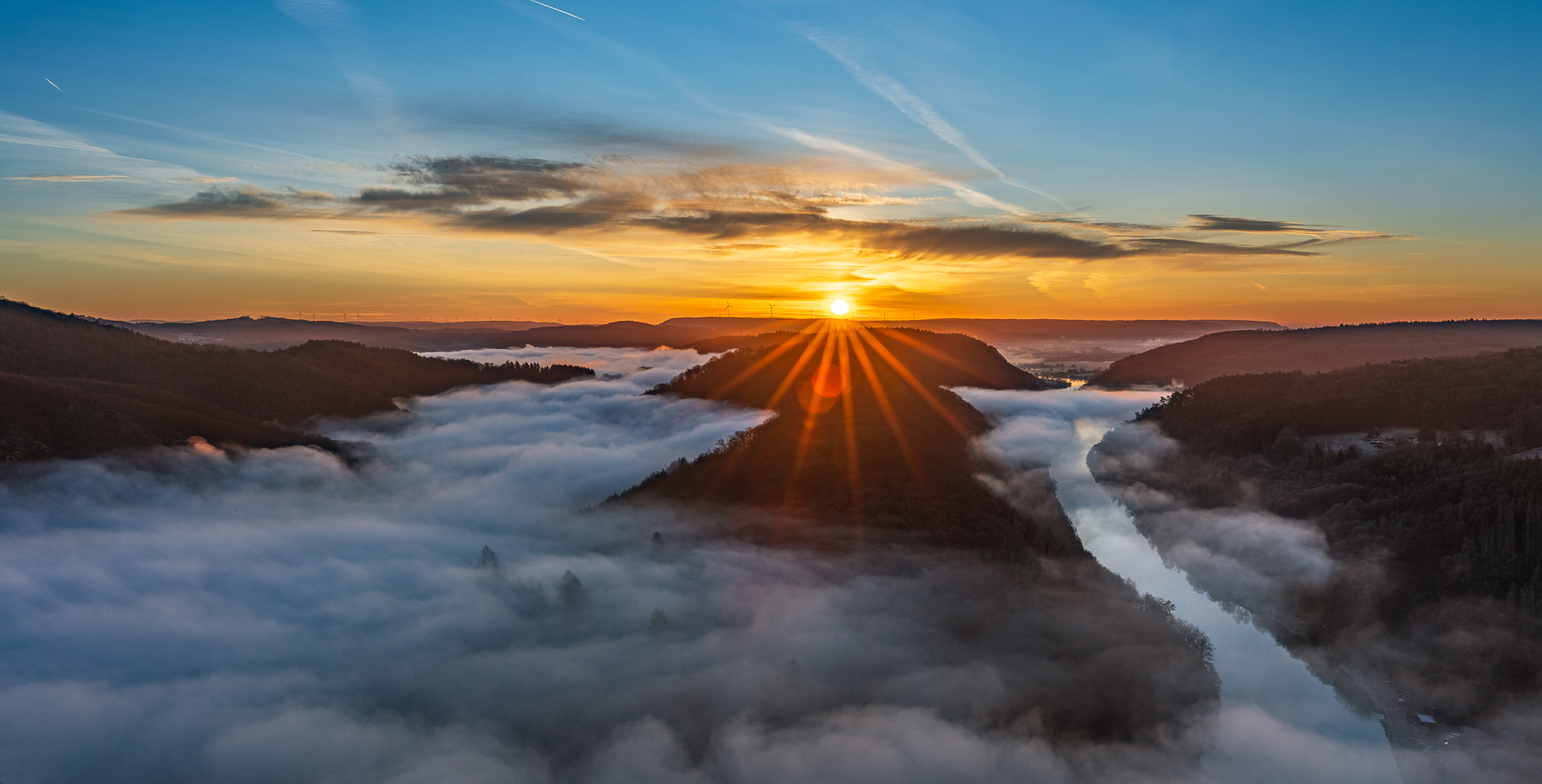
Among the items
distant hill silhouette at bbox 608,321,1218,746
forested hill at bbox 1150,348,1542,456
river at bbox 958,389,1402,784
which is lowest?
river at bbox 958,389,1402,784

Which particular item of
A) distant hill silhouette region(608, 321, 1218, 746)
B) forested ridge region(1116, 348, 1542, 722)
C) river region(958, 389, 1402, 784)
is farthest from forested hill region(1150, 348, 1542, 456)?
river region(958, 389, 1402, 784)

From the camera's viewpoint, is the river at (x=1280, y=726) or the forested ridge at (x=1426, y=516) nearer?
the river at (x=1280, y=726)

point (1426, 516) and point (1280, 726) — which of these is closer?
point (1280, 726)

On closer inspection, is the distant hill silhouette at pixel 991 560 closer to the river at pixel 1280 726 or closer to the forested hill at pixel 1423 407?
the river at pixel 1280 726

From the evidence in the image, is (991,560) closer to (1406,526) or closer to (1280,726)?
(1280,726)

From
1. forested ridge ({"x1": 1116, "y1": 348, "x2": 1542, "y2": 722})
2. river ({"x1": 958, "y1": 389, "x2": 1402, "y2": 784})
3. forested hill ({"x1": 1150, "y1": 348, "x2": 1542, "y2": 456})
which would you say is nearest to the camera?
river ({"x1": 958, "y1": 389, "x2": 1402, "y2": 784})

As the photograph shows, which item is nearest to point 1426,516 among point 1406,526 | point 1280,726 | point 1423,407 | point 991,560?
point 1406,526

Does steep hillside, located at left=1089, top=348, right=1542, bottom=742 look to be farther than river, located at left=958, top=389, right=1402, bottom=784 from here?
Yes

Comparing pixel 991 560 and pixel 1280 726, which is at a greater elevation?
pixel 991 560

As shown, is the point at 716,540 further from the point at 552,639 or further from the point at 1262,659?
the point at 1262,659

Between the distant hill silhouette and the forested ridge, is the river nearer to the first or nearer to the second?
the distant hill silhouette

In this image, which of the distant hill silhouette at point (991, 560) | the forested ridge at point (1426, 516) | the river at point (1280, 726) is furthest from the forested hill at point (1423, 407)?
the river at point (1280, 726)
